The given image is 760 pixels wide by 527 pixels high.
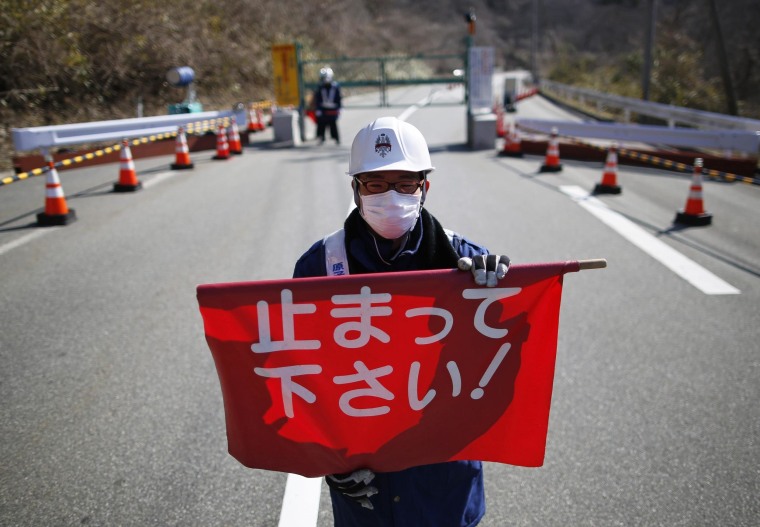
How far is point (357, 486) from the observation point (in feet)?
8.11

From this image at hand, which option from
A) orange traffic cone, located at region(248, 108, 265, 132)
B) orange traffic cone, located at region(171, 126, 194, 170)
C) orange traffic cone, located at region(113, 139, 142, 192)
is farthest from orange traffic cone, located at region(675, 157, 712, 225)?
orange traffic cone, located at region(248, 108, 265, 132)

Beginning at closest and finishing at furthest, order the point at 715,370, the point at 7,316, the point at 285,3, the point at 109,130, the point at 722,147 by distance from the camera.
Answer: the point at 715,370, the point at 7,316, the point at 722,147, the point at 109,130, the point at 285,3

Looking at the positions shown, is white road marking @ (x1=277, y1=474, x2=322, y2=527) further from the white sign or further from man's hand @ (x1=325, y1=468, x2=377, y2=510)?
the white sign

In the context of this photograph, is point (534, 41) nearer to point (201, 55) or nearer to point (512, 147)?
point (201, 55)

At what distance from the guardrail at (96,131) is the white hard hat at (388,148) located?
1009 centimetres

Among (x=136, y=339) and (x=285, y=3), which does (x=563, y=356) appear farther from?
(x=285, y=3)

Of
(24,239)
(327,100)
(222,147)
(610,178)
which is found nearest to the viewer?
(24,239)

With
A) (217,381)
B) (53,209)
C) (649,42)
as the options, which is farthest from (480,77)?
(217,381)

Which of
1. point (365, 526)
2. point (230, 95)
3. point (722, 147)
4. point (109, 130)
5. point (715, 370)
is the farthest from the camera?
point (230, 95)

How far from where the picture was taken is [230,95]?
3030 centimetres

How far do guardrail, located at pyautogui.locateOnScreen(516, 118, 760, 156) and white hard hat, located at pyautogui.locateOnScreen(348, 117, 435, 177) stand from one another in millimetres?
12918

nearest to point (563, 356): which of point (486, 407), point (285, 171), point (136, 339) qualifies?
point (486, 407)

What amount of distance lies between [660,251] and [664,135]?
909cm

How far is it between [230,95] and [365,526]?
98.4 ft
